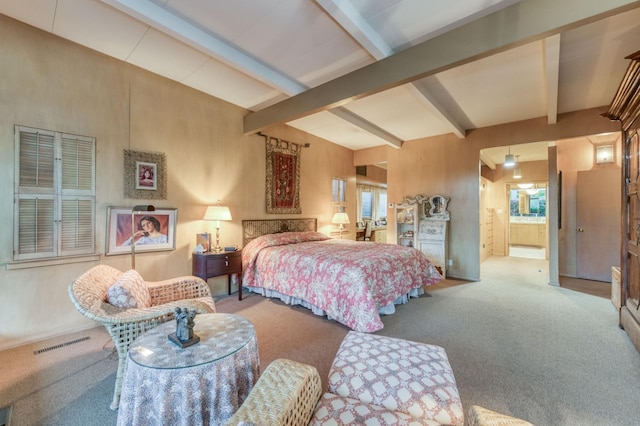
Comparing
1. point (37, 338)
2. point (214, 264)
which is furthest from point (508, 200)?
point (37, 338)

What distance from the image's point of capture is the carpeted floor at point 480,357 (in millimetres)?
1805

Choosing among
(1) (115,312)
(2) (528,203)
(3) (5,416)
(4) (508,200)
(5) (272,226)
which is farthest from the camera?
(2) (528,203)

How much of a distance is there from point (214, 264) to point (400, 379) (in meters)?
2.93

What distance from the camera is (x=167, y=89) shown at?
3.57 m

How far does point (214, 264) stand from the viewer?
3.65 m

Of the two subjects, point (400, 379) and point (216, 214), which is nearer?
point (400, 379)

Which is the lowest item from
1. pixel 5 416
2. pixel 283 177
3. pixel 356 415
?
pixel 5 416

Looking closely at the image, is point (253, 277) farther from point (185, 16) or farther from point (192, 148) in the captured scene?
point (185, 16)

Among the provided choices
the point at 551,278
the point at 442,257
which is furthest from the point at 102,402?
the point at 551,278

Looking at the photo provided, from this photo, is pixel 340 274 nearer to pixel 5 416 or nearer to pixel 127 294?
pixel 127 294

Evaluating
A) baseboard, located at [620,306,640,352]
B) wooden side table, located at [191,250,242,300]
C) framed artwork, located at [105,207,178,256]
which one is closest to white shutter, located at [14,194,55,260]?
framed artwork, located at [105,207,178,256]

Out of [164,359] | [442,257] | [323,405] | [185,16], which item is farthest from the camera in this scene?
[442,257]

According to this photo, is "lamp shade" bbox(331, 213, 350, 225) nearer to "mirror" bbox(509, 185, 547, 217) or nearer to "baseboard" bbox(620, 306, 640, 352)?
"baseboard" bbox(620, 306, 640, 352)

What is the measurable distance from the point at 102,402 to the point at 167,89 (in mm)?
3448
